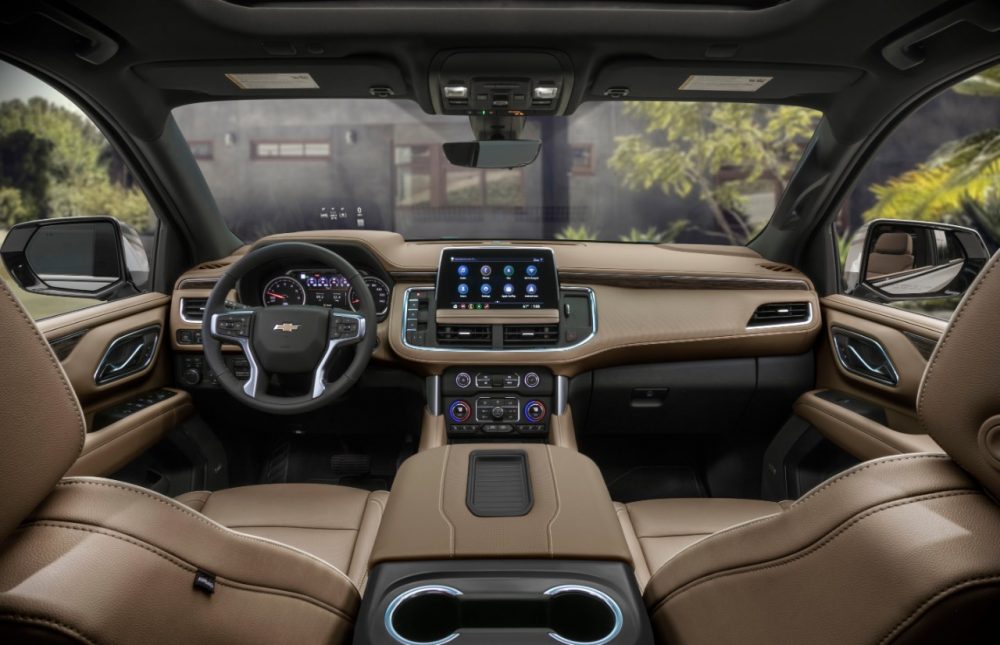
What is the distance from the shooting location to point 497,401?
9.43 feet

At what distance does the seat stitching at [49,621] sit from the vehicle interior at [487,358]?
1.5 inches

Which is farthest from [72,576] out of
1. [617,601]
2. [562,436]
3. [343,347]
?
[562,436]

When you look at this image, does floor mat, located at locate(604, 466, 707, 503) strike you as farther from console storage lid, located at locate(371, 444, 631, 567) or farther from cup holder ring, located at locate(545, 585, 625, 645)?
cup holder ring, located at locate(545, 585, 625, 645)

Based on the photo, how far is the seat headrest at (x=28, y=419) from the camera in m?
0.78

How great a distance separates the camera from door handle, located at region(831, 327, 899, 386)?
8.19ft

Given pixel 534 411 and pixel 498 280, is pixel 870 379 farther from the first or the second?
pixel 498 280

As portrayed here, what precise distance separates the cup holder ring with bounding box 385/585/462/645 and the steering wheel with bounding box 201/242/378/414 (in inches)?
55.5

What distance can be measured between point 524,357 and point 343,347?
0.75 metres

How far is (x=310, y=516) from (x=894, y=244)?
2.53 metres

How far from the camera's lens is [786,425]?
312cm

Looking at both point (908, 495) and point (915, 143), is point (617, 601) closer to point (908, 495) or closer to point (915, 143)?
point (908, 495)

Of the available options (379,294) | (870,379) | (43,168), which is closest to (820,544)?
(870,379)

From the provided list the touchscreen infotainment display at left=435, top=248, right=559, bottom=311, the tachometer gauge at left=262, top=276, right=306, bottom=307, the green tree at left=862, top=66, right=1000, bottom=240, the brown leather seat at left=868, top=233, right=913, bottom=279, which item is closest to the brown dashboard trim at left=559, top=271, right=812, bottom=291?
the touchscreen infotainment display at left=435, top=248, right=559, bottom=311

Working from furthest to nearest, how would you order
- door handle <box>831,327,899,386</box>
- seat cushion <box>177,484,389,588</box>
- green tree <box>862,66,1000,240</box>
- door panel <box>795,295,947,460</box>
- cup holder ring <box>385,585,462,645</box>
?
green tree <box>862,66,1000,240</box>
door handle <box>831,327,899,386</box>
door panel <box>795,295,947,460</box>
seat cushion <box>177,484,389,588</box>
cup holder ring <box>385,585,462,645</box>
